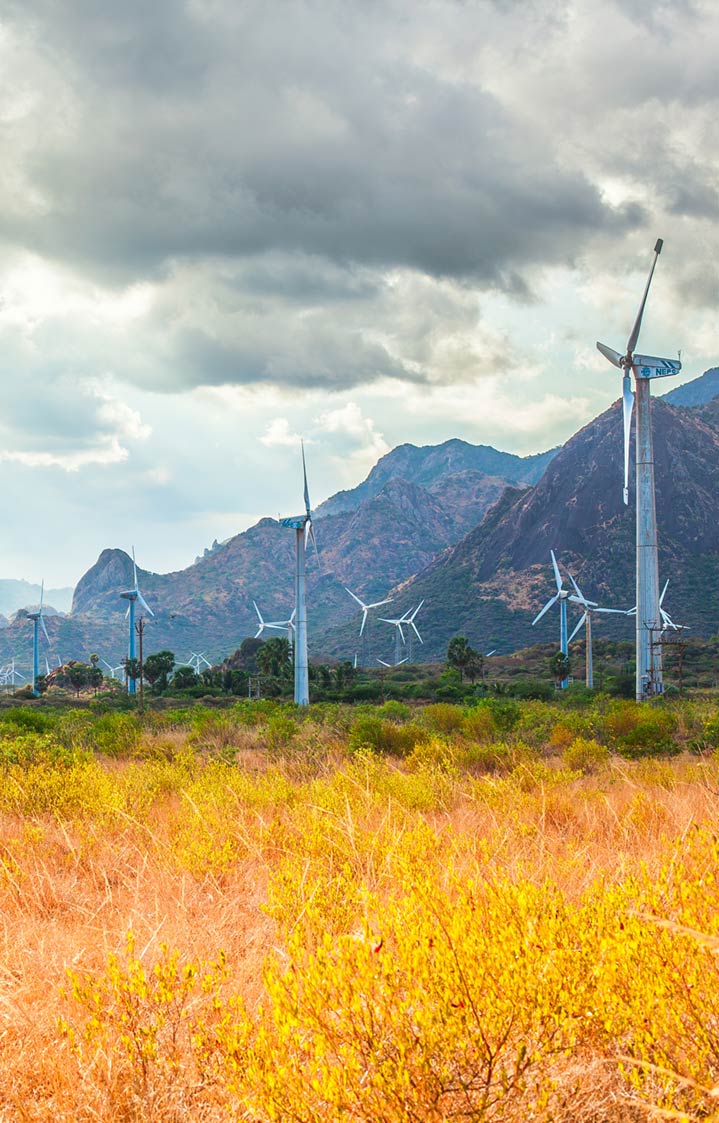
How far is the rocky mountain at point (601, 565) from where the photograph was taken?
485 ft

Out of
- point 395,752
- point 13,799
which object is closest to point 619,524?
point 395,752

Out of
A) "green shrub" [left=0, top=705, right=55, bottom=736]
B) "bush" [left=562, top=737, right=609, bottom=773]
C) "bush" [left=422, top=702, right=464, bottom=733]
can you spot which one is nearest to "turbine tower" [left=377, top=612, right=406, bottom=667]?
"bush" [left=422, top=702, right=464, bottom=733]

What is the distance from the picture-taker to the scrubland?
156 inches

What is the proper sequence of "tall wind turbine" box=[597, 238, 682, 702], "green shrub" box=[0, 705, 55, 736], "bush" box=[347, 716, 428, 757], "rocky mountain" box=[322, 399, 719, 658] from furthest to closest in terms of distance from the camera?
"rocky mountain" box=[322, 399, 719, 658] < "tall wind turbine" box=[597, 238, 682, 702] < "green shrub" box=[0, 705, 55, 736] < "bush" box=[347, 716, 428, 757]

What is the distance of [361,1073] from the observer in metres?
4.03

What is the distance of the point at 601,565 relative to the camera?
16050cm

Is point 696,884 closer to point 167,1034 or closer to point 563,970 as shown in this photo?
point 563,970

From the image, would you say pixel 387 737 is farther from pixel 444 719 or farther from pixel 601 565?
pixel 601 565

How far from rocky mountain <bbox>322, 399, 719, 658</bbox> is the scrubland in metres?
129

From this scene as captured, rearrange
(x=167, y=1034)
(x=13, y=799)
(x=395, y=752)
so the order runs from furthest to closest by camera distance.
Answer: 1. (x=395, y=752)
2. (x=13, y=799)
3. (x=167, y=1034)

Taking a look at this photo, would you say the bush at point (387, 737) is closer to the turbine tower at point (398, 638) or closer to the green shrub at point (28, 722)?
the green shrub at point (28, 722)

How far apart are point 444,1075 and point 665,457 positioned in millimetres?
202248

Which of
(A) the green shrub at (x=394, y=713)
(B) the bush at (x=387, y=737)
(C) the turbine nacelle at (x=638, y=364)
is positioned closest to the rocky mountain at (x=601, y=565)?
(C) the turbine nacelle at (x=638, y=364)

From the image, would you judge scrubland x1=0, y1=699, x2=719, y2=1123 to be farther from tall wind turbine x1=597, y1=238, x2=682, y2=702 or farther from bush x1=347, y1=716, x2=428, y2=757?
tall wind turbine x1=597, y1=238, x2=682, y2=702
